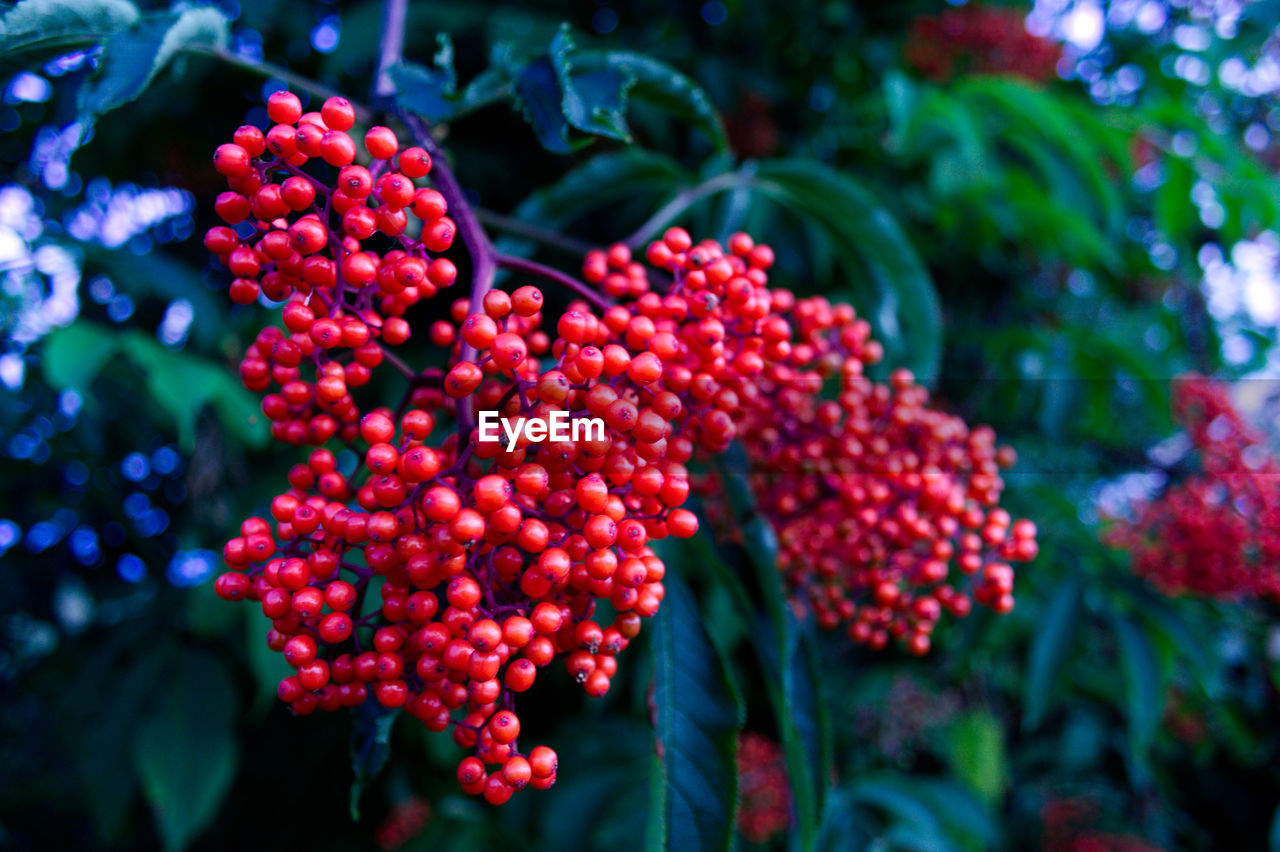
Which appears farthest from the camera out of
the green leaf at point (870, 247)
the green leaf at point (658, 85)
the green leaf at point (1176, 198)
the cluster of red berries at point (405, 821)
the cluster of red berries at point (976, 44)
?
the cluster of red berries at point (976, 44)

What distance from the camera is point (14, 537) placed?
2.88m

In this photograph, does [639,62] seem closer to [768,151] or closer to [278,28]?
[768,151]

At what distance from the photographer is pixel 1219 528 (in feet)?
7.14

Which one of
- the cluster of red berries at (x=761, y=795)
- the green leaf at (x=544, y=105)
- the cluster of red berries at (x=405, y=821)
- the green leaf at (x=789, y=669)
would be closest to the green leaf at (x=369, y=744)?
the green leaf at (x=789, y=669)

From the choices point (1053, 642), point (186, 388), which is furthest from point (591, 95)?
point (1053, 642)

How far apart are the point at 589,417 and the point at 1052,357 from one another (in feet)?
8.08

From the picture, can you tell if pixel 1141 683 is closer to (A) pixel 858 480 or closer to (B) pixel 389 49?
(A) pixel 858 480

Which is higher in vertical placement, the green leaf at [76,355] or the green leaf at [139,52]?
the green leaf at [139,52]

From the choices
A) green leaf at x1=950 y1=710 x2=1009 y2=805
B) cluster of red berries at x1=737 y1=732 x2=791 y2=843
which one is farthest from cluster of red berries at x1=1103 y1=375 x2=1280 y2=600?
cluster of red berries at x1=737 y1=732 x2=791 y2=843

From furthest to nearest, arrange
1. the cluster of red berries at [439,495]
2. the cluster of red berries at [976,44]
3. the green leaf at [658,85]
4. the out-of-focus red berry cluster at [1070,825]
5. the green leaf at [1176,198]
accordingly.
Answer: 1. the out-of-focus red berry cluster at [1070,825]
2. the cluster of red berries at [976,44]
3. the green leaf at [1176,198]
4. the green leaf at [658,85]
5. the cluster of red berries at [439,495]

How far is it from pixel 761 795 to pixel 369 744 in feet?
7.95

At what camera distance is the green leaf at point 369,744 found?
88 cm

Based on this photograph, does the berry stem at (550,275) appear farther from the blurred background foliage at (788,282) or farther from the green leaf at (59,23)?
the green leaf at (59,23)

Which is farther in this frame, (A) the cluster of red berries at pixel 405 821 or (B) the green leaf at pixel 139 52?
(A) the cluster of red berries at pixel 405 821
